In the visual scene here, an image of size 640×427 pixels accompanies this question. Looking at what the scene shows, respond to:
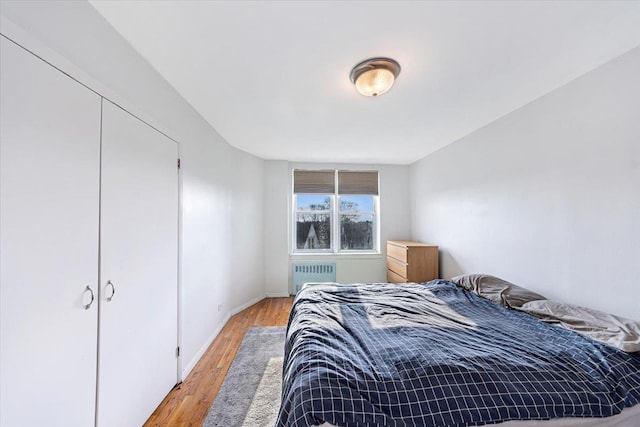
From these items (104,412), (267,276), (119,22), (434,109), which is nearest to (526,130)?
(434,109)

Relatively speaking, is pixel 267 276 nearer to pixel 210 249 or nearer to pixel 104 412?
pixel 210 249

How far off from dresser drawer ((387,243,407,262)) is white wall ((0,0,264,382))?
223cm

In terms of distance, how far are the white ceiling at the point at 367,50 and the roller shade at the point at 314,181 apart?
1.91m

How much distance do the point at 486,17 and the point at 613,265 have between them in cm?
174

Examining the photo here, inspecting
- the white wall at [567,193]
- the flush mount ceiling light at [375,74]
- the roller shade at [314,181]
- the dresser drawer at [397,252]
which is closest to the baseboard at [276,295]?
the roller shade at [314,181]

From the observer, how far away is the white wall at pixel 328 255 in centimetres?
407

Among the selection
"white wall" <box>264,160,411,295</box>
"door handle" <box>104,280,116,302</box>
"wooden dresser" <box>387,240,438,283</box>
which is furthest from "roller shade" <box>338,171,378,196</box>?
"door handle" <box>104,280,116,302</box>

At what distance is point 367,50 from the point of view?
4.69 ft

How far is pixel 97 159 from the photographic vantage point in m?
1.21

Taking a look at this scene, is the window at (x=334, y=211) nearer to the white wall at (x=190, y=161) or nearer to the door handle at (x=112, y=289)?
the white wall at (x=190, y=161)

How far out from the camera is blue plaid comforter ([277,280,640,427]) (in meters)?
0.95

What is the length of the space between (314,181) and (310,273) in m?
1.66

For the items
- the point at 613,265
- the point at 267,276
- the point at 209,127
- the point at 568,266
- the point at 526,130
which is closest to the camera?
the point at 613,265

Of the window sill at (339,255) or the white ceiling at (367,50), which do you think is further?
the window sill at (339,255)
